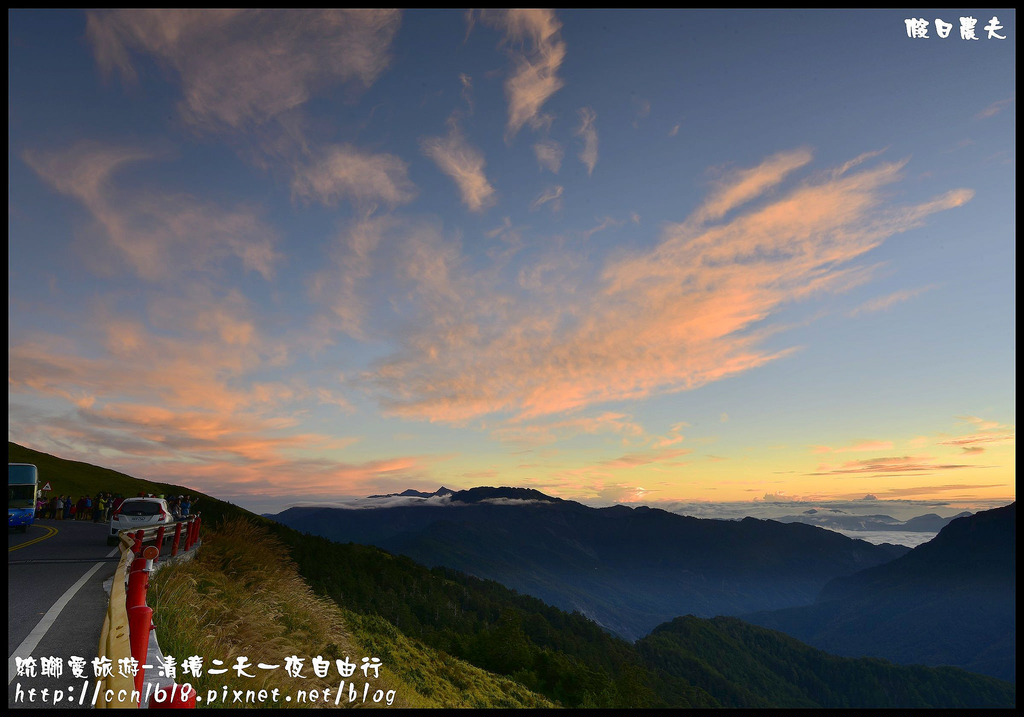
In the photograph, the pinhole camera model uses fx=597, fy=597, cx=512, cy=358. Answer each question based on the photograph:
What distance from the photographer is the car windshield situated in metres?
21.8

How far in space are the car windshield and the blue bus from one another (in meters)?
11.8

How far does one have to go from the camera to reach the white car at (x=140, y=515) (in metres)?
21.4

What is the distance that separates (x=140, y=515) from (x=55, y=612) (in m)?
12.6

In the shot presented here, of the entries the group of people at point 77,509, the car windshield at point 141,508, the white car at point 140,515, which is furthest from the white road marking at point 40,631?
the group of people at point 77,509

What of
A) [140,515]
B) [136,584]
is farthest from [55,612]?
[140,515]

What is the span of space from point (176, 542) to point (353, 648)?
20.3 feet

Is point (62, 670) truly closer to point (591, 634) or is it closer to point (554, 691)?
point (554, 691)

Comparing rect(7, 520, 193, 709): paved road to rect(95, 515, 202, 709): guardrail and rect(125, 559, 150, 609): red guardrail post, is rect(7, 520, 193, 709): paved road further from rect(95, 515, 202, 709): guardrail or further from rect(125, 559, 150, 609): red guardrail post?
rect(125, 559, 150, 609): red guardrail post

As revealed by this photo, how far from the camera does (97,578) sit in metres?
14.1

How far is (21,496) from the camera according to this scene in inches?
1209

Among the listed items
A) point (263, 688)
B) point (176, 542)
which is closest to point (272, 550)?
point (176, 542)

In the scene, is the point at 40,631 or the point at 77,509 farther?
the point at 77,509

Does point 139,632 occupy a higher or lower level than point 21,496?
lower

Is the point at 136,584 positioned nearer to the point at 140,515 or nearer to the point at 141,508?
the point at 140,515
